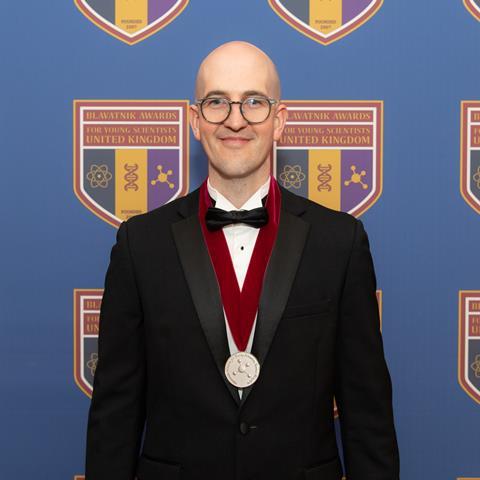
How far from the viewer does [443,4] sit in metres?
2.14

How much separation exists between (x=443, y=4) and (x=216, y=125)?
3.10 ft

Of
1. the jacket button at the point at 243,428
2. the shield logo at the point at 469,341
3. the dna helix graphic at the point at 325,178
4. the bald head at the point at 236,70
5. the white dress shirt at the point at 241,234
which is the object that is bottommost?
the jacket button at the point at 243,428

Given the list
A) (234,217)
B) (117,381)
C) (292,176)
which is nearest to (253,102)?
(234,217)

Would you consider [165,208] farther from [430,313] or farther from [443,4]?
[443,4]

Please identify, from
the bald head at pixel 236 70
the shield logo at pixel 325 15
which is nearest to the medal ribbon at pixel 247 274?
the bald head at pixel 236 70

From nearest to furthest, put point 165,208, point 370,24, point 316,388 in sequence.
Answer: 1. point 316,388
2. point 165,208
3. point 370,24

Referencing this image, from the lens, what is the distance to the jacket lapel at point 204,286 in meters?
1.58

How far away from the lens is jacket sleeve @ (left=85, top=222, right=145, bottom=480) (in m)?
1.65

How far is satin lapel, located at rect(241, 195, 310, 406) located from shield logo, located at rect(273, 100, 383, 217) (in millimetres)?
475

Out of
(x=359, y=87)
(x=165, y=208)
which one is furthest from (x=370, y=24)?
(x=165, y=208)

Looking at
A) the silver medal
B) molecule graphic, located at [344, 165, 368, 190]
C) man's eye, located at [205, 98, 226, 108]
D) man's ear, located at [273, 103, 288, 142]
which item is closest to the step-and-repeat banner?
molecule graphic, located at [344, 165, 368, 190]

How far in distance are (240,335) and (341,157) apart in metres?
0.79

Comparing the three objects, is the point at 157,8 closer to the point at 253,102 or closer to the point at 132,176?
the point at 132,176

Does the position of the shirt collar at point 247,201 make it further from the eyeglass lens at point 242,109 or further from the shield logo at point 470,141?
the shield logo at point 470,141
